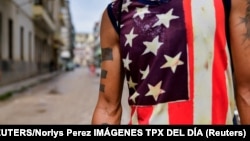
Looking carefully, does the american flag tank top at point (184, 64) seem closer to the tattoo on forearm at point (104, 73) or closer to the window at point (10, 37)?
the tattoo on forearm at point (104, 73)

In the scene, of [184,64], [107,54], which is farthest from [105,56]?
[184,64]

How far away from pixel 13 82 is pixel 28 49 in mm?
6713

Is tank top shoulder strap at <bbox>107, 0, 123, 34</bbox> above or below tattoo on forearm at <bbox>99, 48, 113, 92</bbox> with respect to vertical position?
above

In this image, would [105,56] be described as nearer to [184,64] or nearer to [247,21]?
[184,64]

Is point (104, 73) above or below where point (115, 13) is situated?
below

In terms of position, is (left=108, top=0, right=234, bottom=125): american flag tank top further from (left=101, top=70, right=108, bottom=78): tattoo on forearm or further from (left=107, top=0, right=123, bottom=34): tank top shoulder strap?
(left=101, top=70, right=108, bottom=78): tattoo on forearm

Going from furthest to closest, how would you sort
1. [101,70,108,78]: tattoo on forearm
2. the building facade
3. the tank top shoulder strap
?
the building facade < [101,70,108,78]: tattoo on forearm < the tank top shoulder strap

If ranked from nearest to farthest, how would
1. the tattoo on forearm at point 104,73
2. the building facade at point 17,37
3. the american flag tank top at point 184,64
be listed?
the american flag tank top at point 184,64
the tattoo on forearm at point 104,73
the building facade at point 17,37

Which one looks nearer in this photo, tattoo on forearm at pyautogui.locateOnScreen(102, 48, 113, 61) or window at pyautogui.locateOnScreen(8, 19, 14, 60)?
tattoo on forearm at pyautogui.locateOnScreen(102, 48, 113, 61)

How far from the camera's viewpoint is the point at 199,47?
139 cm

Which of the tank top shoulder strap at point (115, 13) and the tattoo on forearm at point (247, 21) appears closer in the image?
the tattoo on forearm at point (247, 21)

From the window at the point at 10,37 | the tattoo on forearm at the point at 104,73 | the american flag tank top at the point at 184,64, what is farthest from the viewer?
the window at the point at 10,37

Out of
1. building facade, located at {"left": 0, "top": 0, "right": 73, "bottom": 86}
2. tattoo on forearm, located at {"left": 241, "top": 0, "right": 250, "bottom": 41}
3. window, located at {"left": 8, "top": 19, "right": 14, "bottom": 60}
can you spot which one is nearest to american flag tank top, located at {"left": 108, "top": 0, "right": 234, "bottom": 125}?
tattoo on forearm, located at {"left": 241, "top": 0, "right": 250, "bottom": 41}

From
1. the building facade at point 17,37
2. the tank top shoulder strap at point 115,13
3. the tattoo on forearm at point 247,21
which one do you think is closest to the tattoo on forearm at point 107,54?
the tank top shoulder strap at point 115,13
